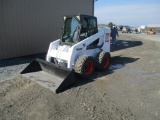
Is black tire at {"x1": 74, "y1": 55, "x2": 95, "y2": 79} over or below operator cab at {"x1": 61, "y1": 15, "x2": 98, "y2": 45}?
below

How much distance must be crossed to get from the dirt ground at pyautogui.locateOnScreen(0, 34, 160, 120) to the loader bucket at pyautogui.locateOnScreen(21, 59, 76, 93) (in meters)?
0.17

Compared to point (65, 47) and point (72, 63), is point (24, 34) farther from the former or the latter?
point (72, 63)

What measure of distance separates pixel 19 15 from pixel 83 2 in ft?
18.2

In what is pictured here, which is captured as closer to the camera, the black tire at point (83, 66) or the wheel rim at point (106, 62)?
the black tire at point (83, 66)

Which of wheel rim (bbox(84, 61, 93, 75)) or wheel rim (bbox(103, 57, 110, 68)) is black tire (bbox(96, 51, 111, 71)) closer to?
wheel rim (bbox(103, 57, 110, 68))

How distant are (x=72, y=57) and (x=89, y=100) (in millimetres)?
1950

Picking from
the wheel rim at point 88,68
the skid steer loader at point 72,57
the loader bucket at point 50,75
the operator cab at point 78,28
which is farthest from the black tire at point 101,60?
the loader bucket at point 50,75

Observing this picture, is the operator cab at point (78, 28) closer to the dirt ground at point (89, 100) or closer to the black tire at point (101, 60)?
the black tire at point (101, 60)

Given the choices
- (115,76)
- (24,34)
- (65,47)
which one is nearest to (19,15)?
(24,34)

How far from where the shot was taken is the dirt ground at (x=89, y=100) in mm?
4059

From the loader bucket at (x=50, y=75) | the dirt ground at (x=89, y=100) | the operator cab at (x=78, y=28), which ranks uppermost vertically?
the operator cab at (x=78, y=28)

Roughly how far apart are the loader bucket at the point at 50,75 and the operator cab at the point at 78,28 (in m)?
1.41

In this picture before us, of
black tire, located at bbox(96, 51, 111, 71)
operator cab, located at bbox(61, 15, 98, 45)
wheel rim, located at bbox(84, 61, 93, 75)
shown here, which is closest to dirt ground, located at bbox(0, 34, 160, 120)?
wheel rim, located at bbox(84, 61, 93, 75)

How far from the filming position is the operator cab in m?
6.88
